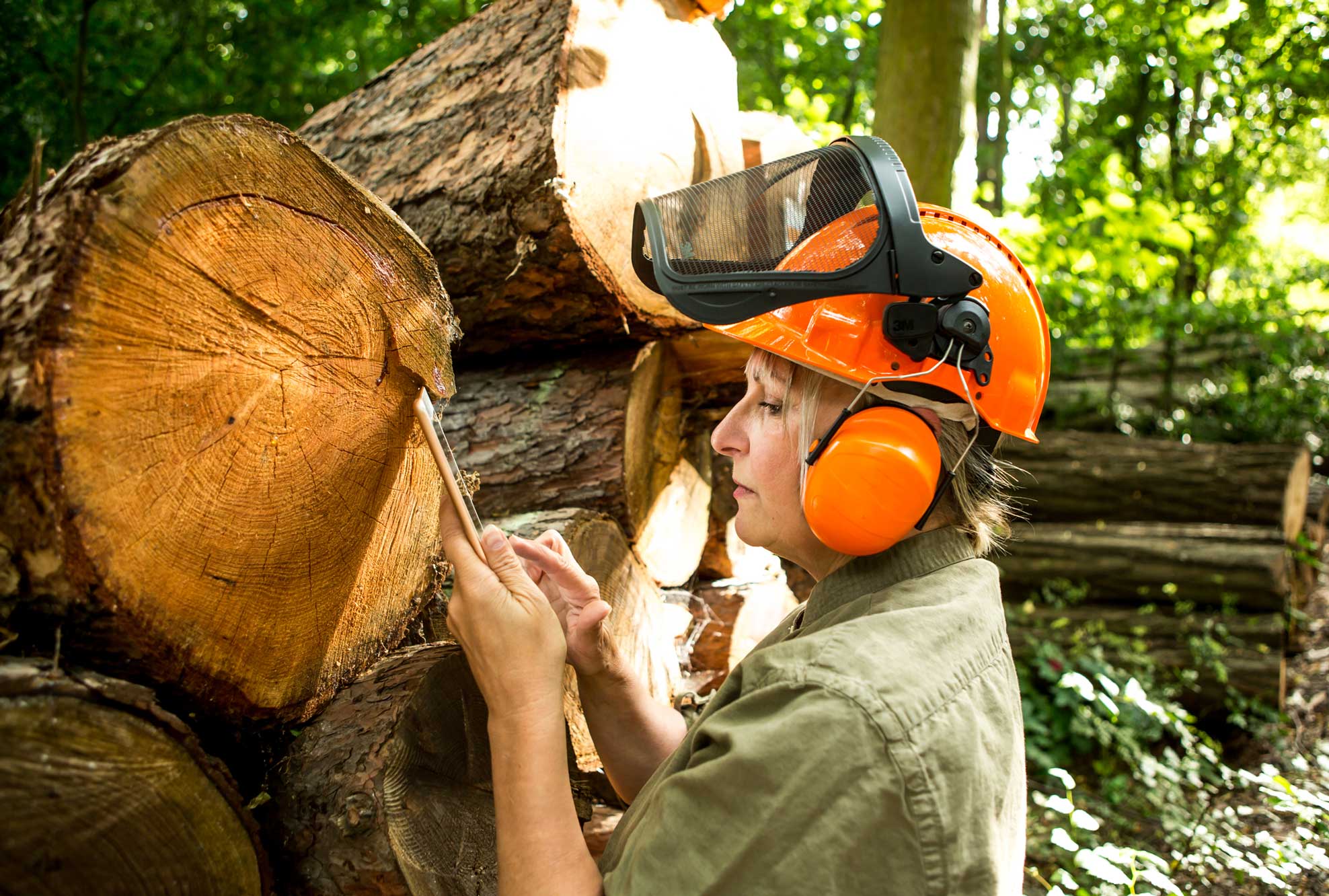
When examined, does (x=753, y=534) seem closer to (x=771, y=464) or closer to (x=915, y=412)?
(x=771, y=464)

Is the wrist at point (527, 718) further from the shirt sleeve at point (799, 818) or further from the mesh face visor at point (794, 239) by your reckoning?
the mesh face visor at point (794, 239)

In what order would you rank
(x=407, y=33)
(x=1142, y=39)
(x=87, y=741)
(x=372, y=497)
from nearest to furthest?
(x=87, y=741) → (x=372, y=497) → (x=407, y=33) → (x=1142, y=39)

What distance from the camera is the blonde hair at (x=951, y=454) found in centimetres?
140

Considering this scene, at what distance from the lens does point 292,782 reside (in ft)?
4.65

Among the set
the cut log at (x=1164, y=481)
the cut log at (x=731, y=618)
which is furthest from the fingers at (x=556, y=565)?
the cut log at (x=1164, y=481)

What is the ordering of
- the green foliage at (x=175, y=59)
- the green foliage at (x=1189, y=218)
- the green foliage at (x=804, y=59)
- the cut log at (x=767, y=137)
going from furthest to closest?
the green foliage at (x=804, y=59)
the green foliage at (x=1189, y=218)
the green foliage at (x=175, y=59)
the cut log at (x=767, y=137)

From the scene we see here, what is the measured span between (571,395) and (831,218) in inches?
42.5

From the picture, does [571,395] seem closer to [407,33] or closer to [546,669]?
[546,669]

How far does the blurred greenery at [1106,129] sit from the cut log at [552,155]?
1987 mm

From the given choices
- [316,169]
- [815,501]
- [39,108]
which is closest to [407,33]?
[39,108]

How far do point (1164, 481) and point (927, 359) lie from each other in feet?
16.5

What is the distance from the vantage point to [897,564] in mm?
1395

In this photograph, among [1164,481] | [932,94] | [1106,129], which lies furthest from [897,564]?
[1106,129]

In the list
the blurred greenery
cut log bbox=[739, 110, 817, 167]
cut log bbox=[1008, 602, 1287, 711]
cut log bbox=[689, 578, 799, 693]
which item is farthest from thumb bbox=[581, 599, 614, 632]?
cut log bbox=[1008, 602, 1287, 711]
